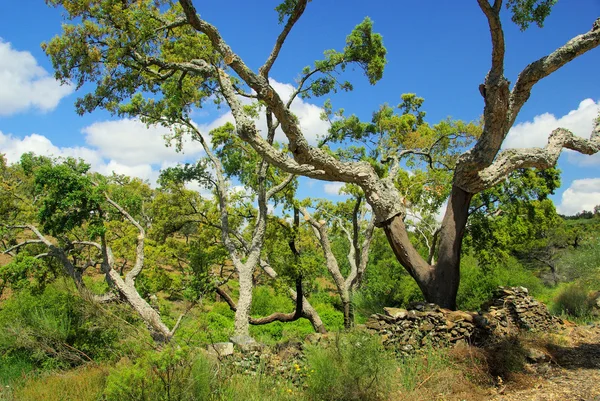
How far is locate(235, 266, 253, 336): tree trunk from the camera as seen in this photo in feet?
33.9

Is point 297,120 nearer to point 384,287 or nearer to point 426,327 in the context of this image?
point 426,327

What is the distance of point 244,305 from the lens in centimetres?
1061

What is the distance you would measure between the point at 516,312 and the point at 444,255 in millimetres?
2158

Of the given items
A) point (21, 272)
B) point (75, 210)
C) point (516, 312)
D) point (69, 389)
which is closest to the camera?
point (69, 389)

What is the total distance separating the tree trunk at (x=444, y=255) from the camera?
26.1 ft

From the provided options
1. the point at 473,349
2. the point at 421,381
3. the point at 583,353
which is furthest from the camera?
the point at 583,353

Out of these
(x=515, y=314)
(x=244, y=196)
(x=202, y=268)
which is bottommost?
(x=515, y=314)

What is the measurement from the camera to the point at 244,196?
44.8ft

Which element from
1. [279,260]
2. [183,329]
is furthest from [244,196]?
[183,329]

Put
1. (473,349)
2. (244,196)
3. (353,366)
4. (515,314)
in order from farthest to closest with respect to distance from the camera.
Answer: (244,196), (515,314), (473,349), (353,366)

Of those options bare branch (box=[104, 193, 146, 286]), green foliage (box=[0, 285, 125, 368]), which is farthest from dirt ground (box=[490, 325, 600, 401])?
bare branch (box=[104, 193, 146, 286])

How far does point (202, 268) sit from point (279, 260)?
101 inches

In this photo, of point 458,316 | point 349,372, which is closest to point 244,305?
point 458,316

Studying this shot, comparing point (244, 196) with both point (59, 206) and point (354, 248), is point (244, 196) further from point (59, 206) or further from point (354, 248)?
point (59, 206)
